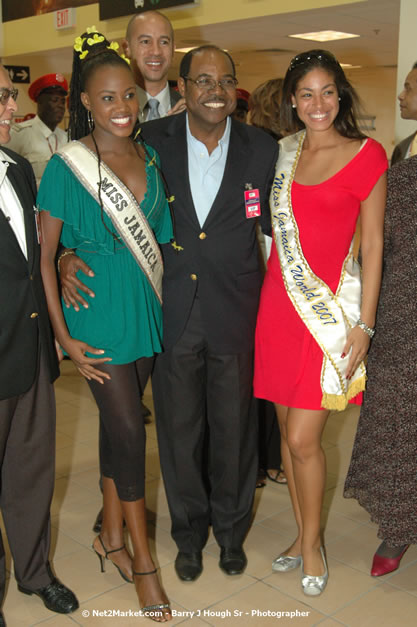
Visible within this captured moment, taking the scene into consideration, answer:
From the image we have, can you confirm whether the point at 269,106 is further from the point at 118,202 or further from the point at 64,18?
the point at 64,18

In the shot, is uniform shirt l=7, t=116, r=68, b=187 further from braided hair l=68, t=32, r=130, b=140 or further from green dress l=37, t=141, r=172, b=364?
green dress l=37, t=141, r=172, b=364

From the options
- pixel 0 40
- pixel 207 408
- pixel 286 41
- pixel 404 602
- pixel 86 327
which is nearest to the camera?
pixel 86 327

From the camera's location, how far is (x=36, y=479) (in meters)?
2.27

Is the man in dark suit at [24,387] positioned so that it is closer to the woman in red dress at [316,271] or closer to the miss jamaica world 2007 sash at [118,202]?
the miss jamaica world 2007 sash at [118,202]

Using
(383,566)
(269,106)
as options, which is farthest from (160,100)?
(383,566)

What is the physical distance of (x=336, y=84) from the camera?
2240 mm

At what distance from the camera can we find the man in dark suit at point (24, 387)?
2021mm

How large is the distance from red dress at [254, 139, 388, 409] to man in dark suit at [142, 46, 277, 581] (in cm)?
7

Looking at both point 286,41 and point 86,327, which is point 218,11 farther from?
point 86,327

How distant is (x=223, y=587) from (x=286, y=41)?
623 cm

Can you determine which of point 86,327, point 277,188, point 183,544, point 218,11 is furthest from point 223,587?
point 218,11

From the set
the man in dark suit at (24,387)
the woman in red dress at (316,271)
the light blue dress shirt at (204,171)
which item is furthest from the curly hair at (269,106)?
the man in dark suit at (24,387)

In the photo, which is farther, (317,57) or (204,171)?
(204,171)

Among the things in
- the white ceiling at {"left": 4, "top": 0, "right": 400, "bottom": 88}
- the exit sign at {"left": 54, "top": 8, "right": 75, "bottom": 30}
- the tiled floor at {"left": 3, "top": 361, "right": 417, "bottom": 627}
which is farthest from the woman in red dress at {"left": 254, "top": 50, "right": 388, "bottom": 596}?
the exit sign at {"left": 54, "top": 8, "right": 75, "bottom": 30}
